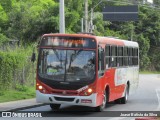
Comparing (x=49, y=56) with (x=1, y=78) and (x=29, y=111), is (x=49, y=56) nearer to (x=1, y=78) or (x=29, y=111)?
(x=29, y=111)

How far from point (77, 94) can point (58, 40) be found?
2.15 metres

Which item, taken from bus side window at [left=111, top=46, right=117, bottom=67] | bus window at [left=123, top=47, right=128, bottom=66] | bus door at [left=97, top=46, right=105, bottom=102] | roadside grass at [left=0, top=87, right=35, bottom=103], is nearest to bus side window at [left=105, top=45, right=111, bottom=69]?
Result: bus side window at [left=111, top=46, right=117, bottom=67]

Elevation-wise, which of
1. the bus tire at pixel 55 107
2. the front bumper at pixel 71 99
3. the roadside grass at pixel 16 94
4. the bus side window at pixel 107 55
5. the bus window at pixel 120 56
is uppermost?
the bus side window at pixel 107 55

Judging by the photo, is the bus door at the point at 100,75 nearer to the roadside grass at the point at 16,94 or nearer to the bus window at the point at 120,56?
the bus window at the point at 120,56

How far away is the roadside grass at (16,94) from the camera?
22.3 meters

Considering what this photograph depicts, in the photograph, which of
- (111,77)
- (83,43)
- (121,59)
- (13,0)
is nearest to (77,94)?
(83,43)

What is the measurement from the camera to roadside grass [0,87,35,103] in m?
22.3

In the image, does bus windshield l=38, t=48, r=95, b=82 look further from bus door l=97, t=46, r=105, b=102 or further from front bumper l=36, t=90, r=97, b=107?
front bumper l=36, t=90, r=97, b=107

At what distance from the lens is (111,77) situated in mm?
20156

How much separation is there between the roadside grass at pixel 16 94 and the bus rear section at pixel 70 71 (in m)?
4.08

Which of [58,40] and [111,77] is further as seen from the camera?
[111,77]

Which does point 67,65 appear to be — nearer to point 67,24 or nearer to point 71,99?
point 71,99

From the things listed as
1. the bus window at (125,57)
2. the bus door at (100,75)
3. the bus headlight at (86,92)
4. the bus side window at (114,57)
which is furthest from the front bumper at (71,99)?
the bus window at (125,57)

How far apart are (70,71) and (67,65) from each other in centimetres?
24
